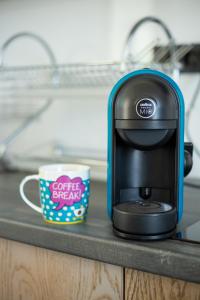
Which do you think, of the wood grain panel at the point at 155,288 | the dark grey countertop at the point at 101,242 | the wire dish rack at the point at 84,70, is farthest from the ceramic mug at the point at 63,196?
the wire dish rack at the point at 84,70

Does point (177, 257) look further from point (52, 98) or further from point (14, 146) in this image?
point (14, 146)

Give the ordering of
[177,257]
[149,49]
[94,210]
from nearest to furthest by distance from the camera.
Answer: [177,257] < [94,210] < [149,49]

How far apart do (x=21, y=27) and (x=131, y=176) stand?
1.02m

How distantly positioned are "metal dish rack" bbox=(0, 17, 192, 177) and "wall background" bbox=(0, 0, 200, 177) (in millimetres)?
31

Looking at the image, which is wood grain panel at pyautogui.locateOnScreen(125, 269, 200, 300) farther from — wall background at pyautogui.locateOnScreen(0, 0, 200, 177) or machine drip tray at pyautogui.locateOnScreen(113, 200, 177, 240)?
wall background at pyautogui.locateOnScreen(0, 0, 200, 177)

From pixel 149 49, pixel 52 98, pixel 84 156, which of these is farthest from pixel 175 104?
pixel 52 98

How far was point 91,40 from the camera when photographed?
148cm

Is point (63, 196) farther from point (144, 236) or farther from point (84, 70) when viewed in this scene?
point (84, 70)

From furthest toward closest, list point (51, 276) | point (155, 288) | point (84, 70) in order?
point (84, 70), point (51, 276), point (155, 288)

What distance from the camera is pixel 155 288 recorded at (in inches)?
28.5

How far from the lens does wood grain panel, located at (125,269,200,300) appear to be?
2.28 ft

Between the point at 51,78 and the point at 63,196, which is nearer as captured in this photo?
the point at 63,196

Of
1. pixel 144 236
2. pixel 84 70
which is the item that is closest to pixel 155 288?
pixel 144 236

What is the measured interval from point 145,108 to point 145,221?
19 cm
